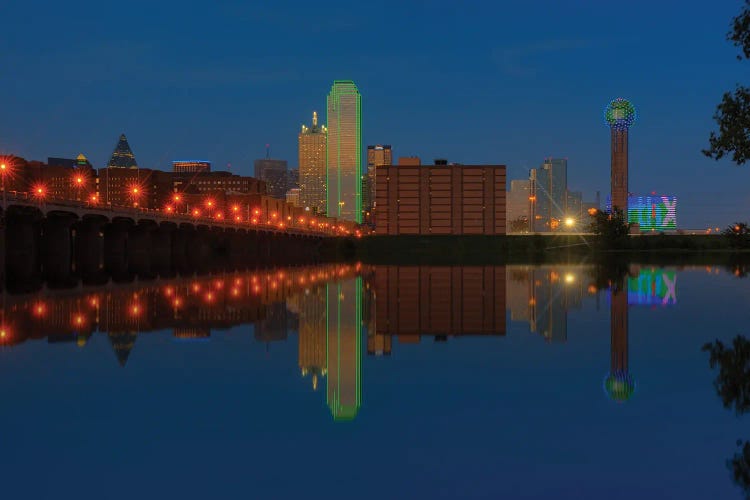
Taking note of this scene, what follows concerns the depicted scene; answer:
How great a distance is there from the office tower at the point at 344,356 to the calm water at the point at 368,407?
0.35ft

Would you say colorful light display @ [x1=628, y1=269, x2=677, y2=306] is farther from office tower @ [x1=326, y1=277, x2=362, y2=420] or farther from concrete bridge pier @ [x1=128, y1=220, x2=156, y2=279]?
concrete bridge pier @ [x1=128, y1=220, x2=156, y2=279]

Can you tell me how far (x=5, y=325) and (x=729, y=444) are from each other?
25.3 meters

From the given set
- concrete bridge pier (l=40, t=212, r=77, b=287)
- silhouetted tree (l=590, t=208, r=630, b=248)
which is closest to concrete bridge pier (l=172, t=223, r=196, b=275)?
concrete bridge pier (l=40, t=212, r=77, b=287)

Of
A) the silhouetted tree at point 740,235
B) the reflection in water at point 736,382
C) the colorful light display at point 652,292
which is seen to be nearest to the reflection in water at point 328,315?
the colorful light display at point 652,292

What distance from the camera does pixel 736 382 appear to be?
50.6ft

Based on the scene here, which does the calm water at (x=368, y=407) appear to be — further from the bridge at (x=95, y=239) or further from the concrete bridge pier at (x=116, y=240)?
the concrete bridge pier at (x=116, y=240)

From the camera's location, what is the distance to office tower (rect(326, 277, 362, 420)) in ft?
45.5

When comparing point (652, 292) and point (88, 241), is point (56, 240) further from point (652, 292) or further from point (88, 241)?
point (652, 292)

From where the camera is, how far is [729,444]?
428 inches

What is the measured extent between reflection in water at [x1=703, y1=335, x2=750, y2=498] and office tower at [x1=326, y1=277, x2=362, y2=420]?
637cm

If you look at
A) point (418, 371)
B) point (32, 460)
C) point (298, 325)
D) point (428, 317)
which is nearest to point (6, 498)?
point (32, 460)

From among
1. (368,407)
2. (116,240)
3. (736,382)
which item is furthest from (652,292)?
(116,240)

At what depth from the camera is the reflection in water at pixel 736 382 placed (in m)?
9.76

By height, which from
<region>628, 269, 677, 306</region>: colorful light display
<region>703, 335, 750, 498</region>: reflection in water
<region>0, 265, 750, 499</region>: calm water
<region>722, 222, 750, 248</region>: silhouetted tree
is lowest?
<region>0, 265, 750, 499</region>: calm water
